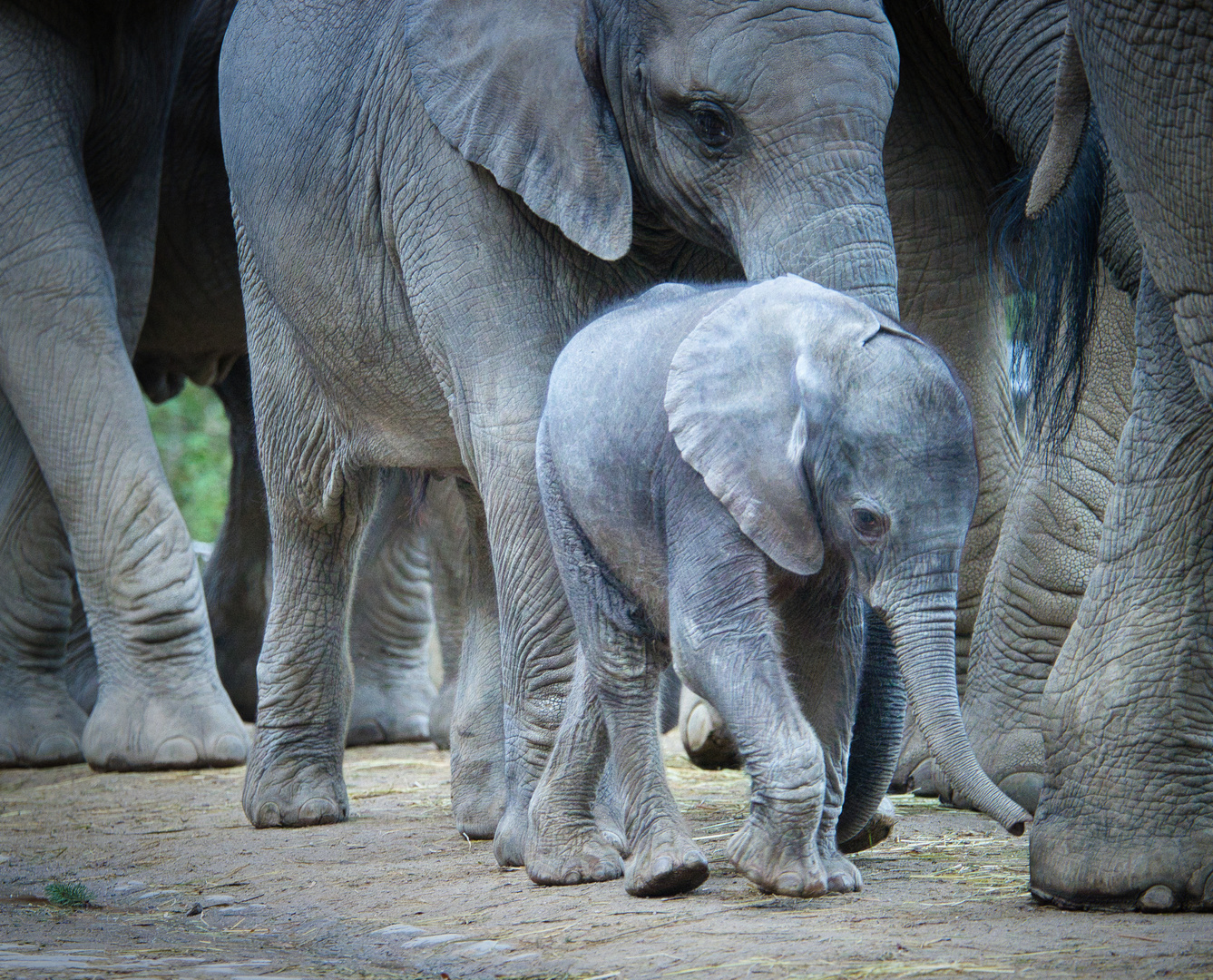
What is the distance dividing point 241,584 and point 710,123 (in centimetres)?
417

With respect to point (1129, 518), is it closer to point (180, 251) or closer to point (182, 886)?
point (182, 886)

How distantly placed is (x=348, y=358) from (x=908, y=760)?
5.48 ft

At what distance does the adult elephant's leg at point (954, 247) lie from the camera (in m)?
4.83

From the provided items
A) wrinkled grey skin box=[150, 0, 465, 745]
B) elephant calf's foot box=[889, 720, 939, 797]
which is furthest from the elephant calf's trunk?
wrinkled grey skin box=[150, 0, 465, 745]

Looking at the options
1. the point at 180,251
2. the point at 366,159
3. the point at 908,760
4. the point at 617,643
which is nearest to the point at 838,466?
the point at 617,643

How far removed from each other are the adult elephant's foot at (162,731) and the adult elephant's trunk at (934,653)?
3109mm

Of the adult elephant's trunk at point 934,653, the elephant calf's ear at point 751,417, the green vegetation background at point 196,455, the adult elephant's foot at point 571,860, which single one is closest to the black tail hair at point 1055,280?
the elephant calf's ear at point 751,417

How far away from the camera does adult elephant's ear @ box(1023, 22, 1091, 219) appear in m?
3.22

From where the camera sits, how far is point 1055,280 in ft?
12.9

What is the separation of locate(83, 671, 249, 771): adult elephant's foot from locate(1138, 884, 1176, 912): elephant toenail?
10.8 feet

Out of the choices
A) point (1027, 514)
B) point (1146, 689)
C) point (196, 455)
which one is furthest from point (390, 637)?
point (196, 455)

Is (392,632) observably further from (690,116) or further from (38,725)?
(690,116)

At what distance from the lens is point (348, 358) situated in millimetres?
4164

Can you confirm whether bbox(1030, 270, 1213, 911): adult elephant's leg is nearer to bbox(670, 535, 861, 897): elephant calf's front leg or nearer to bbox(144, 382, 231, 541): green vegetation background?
bbox(670, 535, 861, 897): elephant calf's front leg
